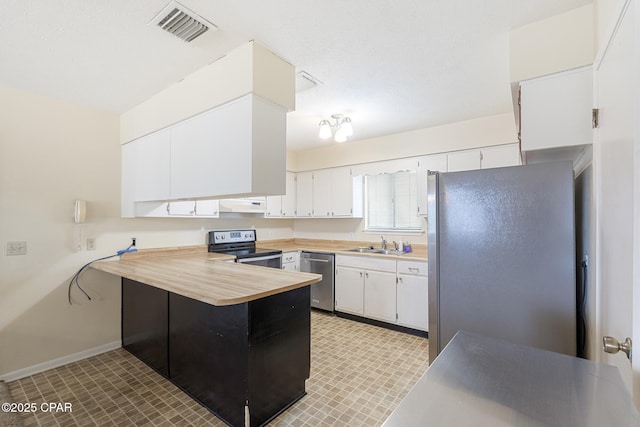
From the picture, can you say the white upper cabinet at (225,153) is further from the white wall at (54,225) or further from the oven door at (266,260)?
the oven door at (266,260)

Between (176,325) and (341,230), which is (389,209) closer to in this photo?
(341,230)

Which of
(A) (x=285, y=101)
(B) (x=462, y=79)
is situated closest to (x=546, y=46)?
(B) (x=462, y=79)

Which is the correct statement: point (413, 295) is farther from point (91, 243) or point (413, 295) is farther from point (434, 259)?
point (91, 243)

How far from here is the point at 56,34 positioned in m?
1.73

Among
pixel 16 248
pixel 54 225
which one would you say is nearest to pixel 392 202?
pixel 54 225

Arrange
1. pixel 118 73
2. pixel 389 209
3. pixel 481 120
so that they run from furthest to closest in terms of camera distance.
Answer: pixel 389 209
pixel 481 120
pixel 118 73

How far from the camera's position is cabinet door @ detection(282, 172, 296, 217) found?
465 centimetres

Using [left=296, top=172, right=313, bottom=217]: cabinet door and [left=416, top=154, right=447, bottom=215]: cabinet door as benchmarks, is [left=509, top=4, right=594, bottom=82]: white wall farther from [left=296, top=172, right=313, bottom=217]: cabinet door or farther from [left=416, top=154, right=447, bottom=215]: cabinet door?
[left=296, top=172, right=313, bottom=217]: cabinet door

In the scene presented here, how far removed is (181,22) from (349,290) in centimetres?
319

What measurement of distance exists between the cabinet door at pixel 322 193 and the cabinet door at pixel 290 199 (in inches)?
16.5

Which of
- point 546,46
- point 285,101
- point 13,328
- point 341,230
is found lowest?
point 13,328

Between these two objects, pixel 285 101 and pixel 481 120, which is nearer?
pixel 285 101

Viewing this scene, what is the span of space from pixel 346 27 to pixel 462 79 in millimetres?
1169

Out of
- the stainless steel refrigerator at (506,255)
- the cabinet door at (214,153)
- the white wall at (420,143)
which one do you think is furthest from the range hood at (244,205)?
the stainless steel refrigerator at (506,255)
